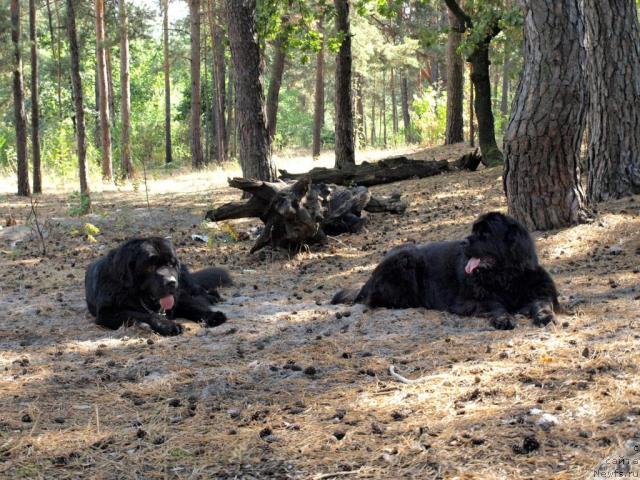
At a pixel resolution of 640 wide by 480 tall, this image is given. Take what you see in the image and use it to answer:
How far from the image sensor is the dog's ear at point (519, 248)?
687 cm

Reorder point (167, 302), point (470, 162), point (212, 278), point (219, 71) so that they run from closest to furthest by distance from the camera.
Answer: point (167, 302)
point (212, 278)
point (470, 162)
point (219, 71)

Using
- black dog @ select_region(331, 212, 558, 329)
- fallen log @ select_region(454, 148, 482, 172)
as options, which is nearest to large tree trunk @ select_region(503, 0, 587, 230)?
black dog @ select_region(331, 212, 558, 329)

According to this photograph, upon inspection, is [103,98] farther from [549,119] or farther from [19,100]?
[549,119]

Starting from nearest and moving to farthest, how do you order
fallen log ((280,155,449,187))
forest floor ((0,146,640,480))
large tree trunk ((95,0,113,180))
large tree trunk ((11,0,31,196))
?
forest floor ((0,146,640,480))
fallen log ((280,155,449,187))
large tree trunk ((11,0,31,196))
large tree trunk ((95,0,113,180))

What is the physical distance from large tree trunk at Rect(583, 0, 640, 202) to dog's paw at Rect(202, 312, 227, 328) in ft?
23.4

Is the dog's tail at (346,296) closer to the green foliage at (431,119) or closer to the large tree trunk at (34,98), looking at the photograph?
the large tree trunk at (34,98)

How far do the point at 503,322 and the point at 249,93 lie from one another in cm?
1012

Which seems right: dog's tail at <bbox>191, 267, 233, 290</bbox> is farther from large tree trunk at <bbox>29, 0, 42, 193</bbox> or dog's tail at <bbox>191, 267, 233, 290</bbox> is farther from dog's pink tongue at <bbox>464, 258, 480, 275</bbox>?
large tree trunk at <bbox>29, 0, 42, 193</bbox>

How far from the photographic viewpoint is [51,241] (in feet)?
44.0

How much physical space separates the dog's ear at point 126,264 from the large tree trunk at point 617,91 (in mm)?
7832

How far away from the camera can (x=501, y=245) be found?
22.7 feet

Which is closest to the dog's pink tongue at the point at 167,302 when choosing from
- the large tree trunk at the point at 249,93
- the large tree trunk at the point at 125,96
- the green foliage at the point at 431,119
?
the large tree trunk at the point at 249,93

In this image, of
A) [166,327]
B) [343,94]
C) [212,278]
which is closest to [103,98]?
[343,94]

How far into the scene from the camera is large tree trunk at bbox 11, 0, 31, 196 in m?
19.5
